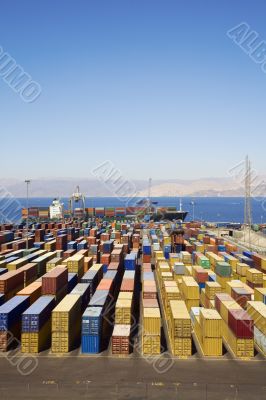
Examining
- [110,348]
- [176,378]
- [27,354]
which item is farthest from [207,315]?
[27,354]

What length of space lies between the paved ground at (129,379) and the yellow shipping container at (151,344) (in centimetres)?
110

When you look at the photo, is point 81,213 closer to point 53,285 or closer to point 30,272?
point 30,272

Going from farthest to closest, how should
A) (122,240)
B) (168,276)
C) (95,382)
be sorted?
(122,240), (168,276), (95,382)

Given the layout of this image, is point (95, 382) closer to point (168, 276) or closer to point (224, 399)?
point (224, 399)

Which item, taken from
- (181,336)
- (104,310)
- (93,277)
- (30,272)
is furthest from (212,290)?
(30,272)

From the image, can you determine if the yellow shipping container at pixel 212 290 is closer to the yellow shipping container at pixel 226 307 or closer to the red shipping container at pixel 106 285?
the yellow shipping container at pixel 226 307

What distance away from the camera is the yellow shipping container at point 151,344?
28234 mm

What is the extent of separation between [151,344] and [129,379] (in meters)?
4.39

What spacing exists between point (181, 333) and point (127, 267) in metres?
25.5

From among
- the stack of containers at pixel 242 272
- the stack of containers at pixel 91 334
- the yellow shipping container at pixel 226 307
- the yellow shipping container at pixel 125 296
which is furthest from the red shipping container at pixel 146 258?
the stack of containers at pixel 91 334

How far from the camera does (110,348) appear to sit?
2988 cm

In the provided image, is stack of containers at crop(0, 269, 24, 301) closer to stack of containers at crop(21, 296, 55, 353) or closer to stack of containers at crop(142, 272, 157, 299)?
stack of containers at crop(21, 296, 55, 353)

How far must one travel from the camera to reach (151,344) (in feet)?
92.8

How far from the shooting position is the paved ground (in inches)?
885
